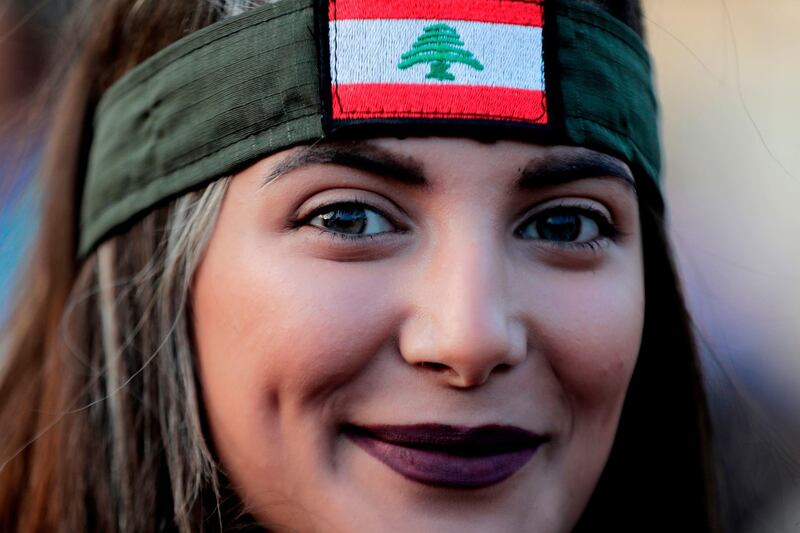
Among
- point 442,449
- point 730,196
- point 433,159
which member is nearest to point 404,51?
point 433,159

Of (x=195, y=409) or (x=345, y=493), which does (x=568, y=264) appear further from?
(x=195, y=409)

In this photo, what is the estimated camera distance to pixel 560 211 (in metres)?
1.68

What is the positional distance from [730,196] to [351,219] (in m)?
3.64

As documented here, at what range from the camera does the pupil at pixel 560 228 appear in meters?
1.67

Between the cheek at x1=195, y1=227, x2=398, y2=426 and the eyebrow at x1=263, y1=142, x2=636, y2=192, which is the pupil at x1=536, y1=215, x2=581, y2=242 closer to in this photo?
the eyebrow at x1=263, y1=142, x2=636, y2=192

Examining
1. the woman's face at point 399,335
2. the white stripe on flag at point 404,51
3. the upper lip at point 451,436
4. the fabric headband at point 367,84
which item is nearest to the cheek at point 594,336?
the woman's face at point 399,335

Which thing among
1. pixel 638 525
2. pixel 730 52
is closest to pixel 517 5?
pixel 638 525

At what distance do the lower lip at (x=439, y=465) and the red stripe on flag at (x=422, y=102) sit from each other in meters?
0.53

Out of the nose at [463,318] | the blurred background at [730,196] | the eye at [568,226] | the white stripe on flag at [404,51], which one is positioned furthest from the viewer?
the blurred background at [730,196]

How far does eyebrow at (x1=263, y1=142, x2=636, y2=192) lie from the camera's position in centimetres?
154

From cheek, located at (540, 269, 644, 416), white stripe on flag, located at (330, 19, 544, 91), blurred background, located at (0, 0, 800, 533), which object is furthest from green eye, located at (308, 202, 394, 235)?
blurred background, located at (0, 0, 800, 533)

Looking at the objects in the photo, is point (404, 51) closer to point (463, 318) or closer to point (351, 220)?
point (351, 220)

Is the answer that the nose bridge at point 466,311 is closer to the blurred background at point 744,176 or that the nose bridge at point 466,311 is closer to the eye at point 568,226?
the eye at point 568,226

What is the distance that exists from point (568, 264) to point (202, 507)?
30.8 inches
